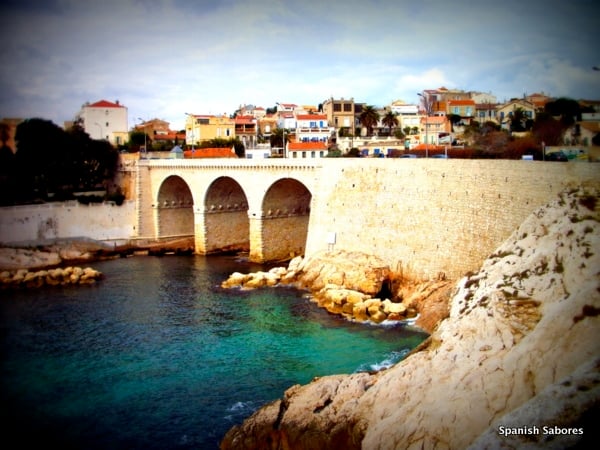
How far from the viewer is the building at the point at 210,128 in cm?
5562

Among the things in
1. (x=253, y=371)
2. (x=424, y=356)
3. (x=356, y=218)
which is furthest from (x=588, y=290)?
(x=356, y=218)

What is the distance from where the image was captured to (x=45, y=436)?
47.6ft

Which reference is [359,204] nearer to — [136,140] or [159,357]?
[159,357]

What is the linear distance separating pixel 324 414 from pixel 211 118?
45102 millimetres

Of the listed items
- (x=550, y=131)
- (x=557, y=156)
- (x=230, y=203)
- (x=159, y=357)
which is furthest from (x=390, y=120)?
(x=159, y=357)

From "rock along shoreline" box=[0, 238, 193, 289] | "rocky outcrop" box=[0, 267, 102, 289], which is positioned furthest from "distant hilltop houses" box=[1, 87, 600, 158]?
"rocky outcrop" box=[0, 267, 102, 289]

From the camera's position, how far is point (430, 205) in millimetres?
23953

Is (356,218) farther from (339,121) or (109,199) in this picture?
(339,121)

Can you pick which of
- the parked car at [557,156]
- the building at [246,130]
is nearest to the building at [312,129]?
the building at [246,130]

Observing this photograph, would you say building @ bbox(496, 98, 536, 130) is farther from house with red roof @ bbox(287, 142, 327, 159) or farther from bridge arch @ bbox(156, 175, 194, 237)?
bridge arch @ bbox(156, 175, 194, 237)

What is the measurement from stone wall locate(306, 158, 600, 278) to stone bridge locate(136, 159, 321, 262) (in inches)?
88.5

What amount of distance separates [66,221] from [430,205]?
876 inches

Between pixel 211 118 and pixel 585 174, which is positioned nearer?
pixel 585 174

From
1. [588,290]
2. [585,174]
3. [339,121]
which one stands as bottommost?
[588,290]
